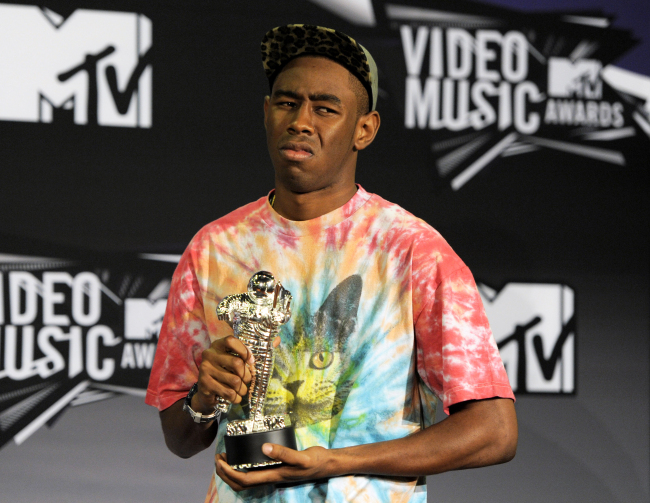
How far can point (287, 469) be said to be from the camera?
1.07m

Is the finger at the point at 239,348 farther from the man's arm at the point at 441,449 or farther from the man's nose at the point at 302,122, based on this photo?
the man's nose at the point at 302,122

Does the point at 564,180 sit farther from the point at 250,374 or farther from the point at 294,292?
the point at 250,374

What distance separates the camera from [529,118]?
2588mm

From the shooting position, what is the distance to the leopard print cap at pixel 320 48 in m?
1.30

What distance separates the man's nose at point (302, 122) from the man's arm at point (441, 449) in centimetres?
53

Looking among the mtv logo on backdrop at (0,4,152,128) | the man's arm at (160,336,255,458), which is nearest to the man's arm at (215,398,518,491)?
the man's arm at (160,336,255,458)

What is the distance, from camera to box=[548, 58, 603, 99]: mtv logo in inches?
102

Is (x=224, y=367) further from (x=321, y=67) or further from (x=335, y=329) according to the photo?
(x=321, y=67)

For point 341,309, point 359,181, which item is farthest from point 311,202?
point 359,181

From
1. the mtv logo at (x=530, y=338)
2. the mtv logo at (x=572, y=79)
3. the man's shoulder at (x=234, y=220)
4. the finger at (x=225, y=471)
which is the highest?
the mtv logo at (x=572, y=79)

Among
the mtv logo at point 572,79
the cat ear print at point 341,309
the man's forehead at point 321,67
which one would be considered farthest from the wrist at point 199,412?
the mtv logo at point 572,79

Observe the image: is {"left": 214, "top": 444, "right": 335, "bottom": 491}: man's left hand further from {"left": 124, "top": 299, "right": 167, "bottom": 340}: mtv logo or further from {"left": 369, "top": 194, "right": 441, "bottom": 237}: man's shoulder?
{"left": 124, "top": 299, "right": 167, "bottom": 340}: mtv logo

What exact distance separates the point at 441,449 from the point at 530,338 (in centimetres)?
152

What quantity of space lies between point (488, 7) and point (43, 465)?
2186 mm
